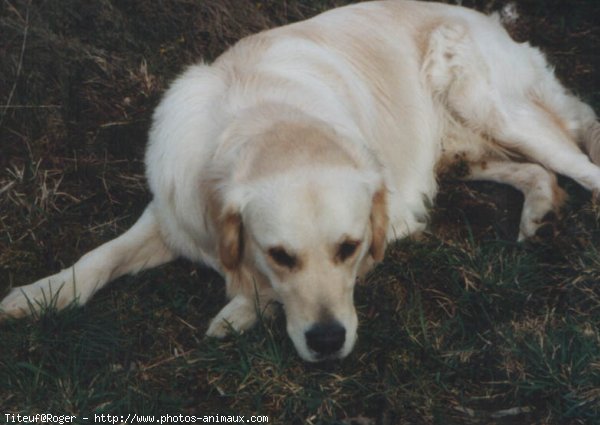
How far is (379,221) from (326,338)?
0.63 meters

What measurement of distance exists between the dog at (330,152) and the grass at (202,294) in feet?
0.48

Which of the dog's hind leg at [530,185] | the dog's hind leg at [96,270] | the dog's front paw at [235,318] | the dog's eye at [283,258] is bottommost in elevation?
the dog's hind leg at [96,270]

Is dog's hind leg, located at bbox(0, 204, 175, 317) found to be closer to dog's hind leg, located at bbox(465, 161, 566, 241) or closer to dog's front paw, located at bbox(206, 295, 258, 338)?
dog's front paw, located at bbox(206, 295, 258, 338)

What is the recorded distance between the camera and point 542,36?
5.41 m

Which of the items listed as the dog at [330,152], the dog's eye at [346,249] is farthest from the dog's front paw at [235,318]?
the dog's eye at [346,249]

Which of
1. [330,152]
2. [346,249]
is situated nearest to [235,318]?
[346,249]

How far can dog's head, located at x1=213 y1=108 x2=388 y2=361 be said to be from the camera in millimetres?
3016

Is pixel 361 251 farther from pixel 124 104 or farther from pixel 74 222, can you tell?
pixel 124 104

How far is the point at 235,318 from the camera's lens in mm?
3516

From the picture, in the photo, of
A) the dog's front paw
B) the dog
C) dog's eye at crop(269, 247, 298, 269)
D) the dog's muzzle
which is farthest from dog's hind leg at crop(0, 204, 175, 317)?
the dog's muzzle

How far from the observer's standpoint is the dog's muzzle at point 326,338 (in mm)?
3018

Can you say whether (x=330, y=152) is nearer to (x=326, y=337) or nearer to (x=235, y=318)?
(x=326, y=337)

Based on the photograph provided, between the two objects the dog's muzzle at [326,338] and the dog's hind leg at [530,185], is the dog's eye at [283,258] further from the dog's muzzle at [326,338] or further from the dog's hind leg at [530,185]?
the dog's hind leg at [530,185]

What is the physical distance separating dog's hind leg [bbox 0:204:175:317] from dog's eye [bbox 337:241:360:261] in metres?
1.13
